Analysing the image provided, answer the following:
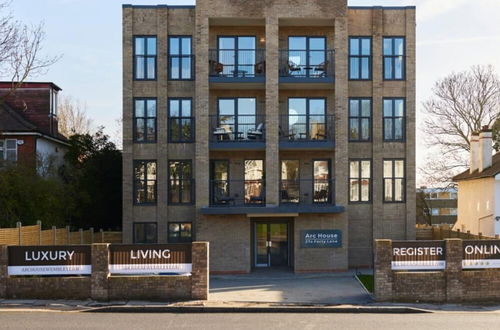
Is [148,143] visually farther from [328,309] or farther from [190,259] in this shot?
[328,309]

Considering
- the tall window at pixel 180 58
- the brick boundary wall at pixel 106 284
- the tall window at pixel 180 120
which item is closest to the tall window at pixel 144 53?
the tall window at pixel 180 58

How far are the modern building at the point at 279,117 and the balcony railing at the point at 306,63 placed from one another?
2.0 inches

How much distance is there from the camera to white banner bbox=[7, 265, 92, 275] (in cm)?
1596

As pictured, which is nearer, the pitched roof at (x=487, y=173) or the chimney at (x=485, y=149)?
the pitched roof at (x=487, y=173)

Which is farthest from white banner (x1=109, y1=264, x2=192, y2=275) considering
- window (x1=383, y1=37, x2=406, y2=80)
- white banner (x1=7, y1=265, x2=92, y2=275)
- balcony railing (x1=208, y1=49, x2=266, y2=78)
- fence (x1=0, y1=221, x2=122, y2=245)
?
window (x1=383, y1=37, x2=406, y2=80)

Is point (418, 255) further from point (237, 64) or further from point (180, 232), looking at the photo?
point (237, 64)

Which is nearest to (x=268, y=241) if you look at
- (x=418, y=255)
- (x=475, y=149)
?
(x=418, y=255)

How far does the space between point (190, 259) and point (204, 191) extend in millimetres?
7742

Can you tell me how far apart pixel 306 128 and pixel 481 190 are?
12.5m

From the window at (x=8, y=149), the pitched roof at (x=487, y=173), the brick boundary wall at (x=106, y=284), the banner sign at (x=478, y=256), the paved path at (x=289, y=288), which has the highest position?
the window at (x=8, y=149)

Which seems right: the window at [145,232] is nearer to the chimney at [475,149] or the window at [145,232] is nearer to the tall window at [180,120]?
the tall window at [180,120]

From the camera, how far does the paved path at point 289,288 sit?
17.0 metres

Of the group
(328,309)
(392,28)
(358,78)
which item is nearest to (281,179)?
(358,78)

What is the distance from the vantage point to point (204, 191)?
2375 centimetres
